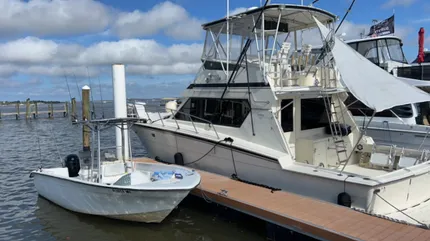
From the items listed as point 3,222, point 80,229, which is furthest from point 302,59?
point 3,222

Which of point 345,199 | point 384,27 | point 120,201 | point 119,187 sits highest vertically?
point 384,27

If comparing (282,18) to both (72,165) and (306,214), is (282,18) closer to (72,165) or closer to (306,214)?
(306,214)

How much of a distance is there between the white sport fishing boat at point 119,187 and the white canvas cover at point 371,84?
11.1 ft

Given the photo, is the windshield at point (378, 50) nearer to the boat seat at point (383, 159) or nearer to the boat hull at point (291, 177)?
the boat seat at point (383, 159)

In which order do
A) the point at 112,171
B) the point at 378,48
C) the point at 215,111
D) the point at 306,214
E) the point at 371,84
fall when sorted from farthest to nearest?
the point at 378,48, the point at 215,111, the point at 112,171, the point at 371,84, the point at 306,214

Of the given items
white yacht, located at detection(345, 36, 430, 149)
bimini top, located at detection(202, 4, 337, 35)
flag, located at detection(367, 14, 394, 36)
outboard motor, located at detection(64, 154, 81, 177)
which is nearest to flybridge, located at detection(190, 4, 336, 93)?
bimini top, located at detection(202, 4, 337, 35)

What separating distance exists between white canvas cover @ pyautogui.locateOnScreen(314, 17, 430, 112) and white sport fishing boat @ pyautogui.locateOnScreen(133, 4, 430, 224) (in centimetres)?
2

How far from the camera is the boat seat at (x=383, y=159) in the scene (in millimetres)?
7680

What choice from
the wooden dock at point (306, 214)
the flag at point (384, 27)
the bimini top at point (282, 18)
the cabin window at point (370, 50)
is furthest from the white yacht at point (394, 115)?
the wooden dock at point (306, 214)

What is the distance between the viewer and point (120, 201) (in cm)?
700

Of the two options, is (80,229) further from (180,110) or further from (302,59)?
(302,59)

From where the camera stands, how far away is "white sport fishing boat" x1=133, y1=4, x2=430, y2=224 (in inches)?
247

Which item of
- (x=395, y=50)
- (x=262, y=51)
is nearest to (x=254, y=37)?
(x=262, y=51)

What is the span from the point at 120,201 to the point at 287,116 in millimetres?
4047
